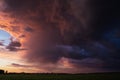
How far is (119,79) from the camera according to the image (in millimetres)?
57719

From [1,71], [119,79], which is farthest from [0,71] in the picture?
[119,79]

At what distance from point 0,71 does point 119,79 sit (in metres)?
53.6

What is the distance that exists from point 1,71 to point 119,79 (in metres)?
53.4

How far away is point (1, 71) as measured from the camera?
10031 cm

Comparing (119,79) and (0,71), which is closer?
(119,79)

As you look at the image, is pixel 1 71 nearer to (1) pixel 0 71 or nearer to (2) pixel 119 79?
(1) pixel 0 71

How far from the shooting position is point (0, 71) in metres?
100

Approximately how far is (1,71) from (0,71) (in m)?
0.35

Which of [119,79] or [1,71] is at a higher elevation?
[1,71]

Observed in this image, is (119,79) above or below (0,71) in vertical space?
below

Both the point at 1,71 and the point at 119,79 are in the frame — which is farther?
the point at 1,71
